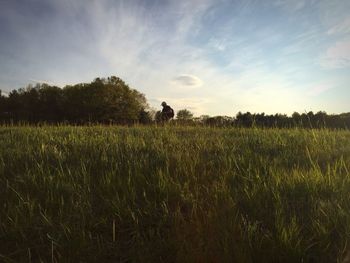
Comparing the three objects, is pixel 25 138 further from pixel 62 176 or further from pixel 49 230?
pixel 49 230

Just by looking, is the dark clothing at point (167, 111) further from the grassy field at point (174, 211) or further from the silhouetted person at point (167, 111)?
the grassy field at point (174, 211)

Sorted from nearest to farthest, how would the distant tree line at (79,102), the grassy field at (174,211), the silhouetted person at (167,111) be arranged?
the grassy field at (174,211)
the silhouetted person at (167,111)
the distant tree line at (79,102)

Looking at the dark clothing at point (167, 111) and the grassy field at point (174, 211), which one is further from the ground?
the dark clothing at point (167, 111)

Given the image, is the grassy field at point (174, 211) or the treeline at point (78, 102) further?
the treeline at point (78, 102)

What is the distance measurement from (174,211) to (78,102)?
179 ft

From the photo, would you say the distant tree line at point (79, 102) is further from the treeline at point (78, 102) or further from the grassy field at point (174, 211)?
the grassy field at point (174, 211)

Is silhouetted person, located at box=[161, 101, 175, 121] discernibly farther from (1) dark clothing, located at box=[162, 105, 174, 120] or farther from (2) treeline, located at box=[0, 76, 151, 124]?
(2) treeline, located at box=[0, 76, 151, 124]

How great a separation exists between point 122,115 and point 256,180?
172 ft

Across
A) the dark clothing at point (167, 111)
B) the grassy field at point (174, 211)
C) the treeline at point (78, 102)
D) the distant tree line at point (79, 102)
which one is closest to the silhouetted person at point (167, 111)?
the dark clothing at point (167, 111)

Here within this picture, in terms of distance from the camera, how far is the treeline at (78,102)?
→ 5428 cm

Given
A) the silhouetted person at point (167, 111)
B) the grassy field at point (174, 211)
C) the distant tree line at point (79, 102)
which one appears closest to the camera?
the grassy field at point (174, 211)

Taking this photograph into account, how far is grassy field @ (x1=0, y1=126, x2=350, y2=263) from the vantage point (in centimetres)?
307

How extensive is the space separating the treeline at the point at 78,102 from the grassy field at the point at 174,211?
46209mm

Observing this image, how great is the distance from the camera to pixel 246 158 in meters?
5.55
